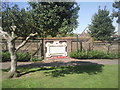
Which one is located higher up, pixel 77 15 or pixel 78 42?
pixel 77 15

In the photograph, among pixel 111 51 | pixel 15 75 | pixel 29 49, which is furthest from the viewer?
pixel 111 51

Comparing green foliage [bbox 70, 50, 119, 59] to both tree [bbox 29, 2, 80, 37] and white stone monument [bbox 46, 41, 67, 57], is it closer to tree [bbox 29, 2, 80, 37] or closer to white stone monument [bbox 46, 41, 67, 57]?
white stone monument [bbox 46, 41, 67, 57]

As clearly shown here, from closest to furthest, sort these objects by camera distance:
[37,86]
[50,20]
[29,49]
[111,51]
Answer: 1. [37,86]
2. [50,20]
3. [29,49]
4. [111,51]

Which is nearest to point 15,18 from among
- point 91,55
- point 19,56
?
point 19,56

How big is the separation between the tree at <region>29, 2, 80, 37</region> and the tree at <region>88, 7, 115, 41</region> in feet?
42.4

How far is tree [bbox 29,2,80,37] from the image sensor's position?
257 inches

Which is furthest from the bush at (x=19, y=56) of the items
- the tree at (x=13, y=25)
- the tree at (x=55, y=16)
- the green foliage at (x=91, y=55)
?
the tree at (x=55, y=16)

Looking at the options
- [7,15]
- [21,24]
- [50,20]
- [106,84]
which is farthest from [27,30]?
[106,84]

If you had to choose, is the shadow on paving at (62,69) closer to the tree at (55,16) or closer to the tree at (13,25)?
the tree at (13,25)

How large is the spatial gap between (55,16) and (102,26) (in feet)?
48.8

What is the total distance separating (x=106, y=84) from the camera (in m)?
5.76

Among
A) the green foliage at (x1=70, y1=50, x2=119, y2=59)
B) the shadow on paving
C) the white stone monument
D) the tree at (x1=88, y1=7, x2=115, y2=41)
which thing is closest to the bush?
the white stone monument

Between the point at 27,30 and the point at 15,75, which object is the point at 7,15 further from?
the point at 15,75

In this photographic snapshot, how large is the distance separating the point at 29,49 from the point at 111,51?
29.4 feet
